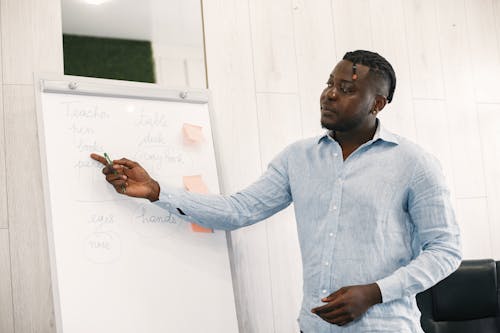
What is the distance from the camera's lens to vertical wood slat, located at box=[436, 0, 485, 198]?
2492 mm

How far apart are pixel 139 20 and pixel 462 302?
1563mm

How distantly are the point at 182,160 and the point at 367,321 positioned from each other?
0.74m

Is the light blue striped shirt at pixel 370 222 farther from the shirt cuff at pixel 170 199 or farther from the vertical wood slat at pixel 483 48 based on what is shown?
the vertical wood slat at pixel 483 48

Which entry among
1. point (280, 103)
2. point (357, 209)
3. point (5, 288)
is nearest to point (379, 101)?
point (357, 209)

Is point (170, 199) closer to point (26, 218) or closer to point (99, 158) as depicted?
point (99, 158)

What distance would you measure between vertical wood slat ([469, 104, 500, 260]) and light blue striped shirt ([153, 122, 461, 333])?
41.6 inches

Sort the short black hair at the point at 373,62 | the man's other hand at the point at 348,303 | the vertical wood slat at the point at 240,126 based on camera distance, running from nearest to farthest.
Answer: the man's other hand at the point at 348,303 < the short black hair at the point at 373,62 < the vertical wood slat at the point at 240,126

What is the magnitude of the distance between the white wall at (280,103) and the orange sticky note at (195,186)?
0.36 ft

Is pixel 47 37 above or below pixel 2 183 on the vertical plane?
above

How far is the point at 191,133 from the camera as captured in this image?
5.89 ft

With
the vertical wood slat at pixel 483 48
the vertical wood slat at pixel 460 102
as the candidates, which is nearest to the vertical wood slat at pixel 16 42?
the vertical wood slat at pixel 460 102

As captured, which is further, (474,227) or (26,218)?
(474,227)

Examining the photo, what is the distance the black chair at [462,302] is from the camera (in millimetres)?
2018

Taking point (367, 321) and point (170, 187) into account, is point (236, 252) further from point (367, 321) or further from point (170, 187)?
point (367, 321)
